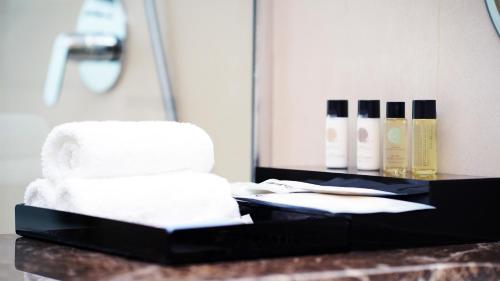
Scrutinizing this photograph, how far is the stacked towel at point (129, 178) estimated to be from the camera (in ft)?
2.98

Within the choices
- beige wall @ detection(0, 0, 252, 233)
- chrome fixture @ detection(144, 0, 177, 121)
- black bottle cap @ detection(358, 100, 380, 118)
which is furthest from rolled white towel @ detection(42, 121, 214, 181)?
chrome fixture @ detection(144, 0, 177, 121)

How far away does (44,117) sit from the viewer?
1605 millimetres

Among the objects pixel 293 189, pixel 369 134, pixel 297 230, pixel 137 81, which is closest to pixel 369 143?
pixel 369 134

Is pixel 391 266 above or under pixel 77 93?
under

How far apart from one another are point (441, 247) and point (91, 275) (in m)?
0.52

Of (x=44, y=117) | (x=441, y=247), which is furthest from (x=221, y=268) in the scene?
(x=44, y=117)

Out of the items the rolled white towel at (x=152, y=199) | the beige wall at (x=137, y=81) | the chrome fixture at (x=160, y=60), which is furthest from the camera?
the chrome fixture at (x=160, y=60)

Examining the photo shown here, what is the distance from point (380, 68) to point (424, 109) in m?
0.25

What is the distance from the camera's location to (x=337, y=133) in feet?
4.53

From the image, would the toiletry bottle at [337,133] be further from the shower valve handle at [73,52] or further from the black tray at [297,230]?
the shower valve handle at [73,52]

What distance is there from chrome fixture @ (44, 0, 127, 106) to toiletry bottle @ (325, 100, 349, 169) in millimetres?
571

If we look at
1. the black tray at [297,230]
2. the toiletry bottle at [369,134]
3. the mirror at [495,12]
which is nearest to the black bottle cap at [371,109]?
the toiletry bottle at [369,134]

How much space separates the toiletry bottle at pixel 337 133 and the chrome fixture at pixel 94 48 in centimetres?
57

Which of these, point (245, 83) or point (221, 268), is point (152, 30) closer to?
point (245, 83)
